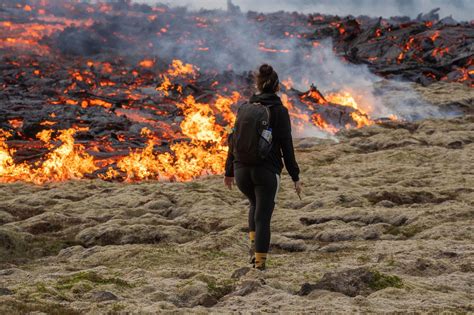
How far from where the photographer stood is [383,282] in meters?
8.07

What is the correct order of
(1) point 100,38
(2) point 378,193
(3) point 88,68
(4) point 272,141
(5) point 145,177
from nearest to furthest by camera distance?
(4) point 272,141
(2) point 378,193
(5) point 145,177
(3) point 88,68
(1) point 100,38

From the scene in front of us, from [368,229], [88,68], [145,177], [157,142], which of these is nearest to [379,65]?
[88,68]

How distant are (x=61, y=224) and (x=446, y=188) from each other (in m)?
12.3

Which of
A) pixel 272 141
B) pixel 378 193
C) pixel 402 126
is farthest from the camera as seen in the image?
pixel 402 126

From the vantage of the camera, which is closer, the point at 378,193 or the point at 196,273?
the point at 196,273

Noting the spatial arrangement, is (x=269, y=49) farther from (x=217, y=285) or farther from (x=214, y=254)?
(x=217, y=285)

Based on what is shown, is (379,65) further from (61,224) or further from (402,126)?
(61,224)

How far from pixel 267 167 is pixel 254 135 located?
578 millimetres

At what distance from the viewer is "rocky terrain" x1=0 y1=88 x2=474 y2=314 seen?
762 centimetres

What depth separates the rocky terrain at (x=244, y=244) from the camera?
7.62m

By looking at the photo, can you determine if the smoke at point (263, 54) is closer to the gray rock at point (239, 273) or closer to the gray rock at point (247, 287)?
the gray rock at point (239, 273)

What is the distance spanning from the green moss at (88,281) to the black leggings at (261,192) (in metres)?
2.24

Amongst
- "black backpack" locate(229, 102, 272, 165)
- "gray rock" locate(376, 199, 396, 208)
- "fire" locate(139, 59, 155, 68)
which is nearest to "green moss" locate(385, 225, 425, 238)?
"gray rock" locate(376, 199, 396, 208)

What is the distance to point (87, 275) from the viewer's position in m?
9.24
